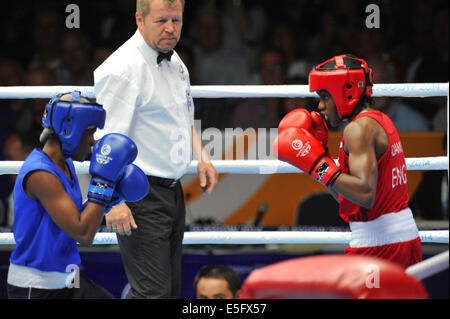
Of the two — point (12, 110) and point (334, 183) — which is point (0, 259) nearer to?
point (12, 110)

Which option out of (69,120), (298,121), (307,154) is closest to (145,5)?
(69,120)

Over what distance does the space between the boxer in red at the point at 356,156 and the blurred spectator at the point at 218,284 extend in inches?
27.5

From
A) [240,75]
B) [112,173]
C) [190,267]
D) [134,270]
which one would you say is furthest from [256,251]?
[240,75]

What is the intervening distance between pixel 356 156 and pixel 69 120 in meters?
0.99

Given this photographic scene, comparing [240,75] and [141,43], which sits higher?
[141,43]

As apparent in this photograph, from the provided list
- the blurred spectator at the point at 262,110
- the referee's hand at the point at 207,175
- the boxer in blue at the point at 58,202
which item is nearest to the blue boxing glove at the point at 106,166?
the boxer in blue at the point at 58,202

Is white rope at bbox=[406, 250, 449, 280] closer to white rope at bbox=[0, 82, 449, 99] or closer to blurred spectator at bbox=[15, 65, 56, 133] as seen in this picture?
white rope at bbox=[0, 82, 449, 99]

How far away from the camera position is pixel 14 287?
7.80 feet

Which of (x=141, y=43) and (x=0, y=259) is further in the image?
(x=0, y=259)

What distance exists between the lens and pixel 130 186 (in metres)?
2.43

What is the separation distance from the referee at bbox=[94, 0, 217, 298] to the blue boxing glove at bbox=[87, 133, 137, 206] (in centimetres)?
24

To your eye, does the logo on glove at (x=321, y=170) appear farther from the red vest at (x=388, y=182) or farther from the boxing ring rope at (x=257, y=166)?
the boxing ring rope at (x=257, y=166)

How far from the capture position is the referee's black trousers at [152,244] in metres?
2.67

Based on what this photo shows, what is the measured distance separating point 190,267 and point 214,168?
102 centimetres
